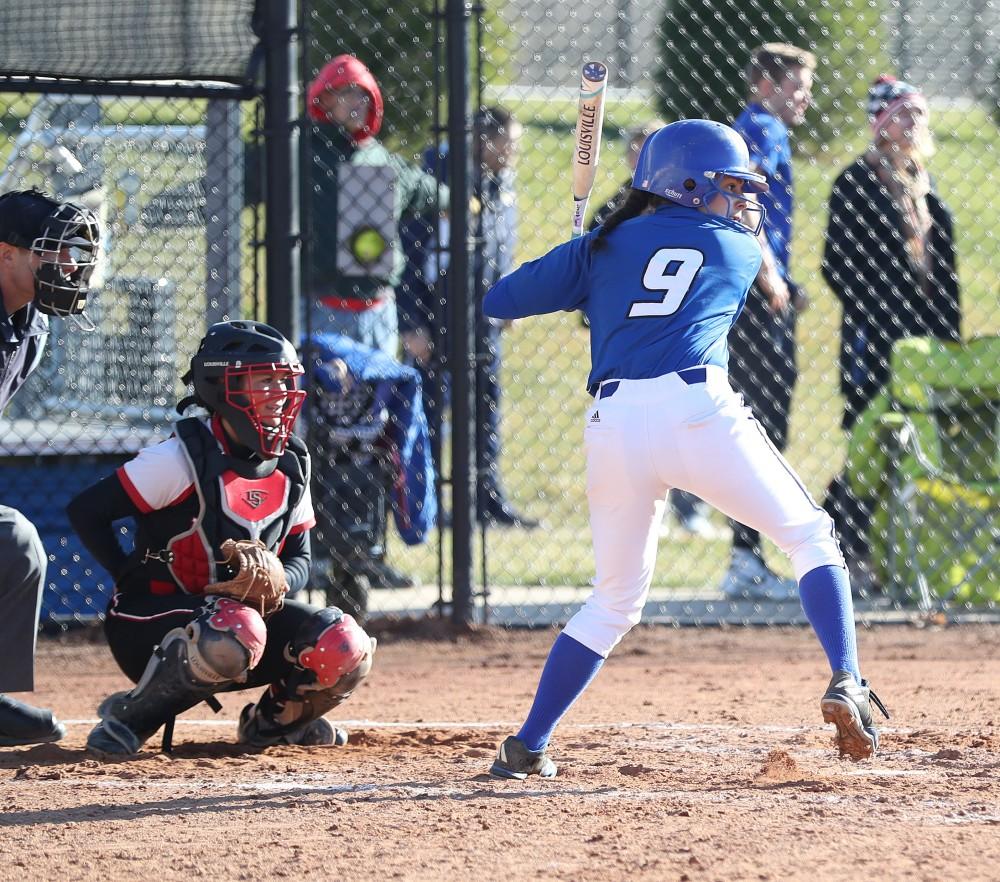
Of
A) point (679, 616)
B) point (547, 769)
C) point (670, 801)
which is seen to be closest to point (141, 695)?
point (547, 769)

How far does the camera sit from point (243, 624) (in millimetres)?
4020

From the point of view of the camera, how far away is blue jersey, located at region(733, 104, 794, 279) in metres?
6.57

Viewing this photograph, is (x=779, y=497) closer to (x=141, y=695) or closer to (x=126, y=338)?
(x=141, y=695)

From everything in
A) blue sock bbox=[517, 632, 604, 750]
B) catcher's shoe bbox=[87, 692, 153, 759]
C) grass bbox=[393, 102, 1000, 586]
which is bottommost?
grass bbox=[393, 102, 1000, 586]

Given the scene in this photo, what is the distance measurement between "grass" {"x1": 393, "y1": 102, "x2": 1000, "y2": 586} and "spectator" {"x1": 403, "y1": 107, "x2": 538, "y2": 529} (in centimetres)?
46

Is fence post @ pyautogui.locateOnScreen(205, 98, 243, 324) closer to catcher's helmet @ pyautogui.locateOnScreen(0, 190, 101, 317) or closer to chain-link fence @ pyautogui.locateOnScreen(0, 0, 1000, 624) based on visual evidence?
chain-link fence @ pyautogui.locateOnScreen(0, 0, 1000, 624)

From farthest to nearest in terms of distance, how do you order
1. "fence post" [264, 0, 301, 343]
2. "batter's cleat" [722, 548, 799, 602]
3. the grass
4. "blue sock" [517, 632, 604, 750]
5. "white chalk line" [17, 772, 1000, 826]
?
the grass < "batter's cleat" [722, 548, 799, 602] < "fence post" [264, 0, 301, 343] < "blue sock" [517, 632, 604, 750] < "white chalk line" [17, 772, 1000, 826]

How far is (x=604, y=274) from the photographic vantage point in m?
3.84

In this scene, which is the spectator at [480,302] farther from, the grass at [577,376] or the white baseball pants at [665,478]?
the white baseball pants at [665,478]

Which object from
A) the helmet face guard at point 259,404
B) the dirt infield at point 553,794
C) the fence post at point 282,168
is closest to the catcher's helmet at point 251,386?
the helmet face guard at point 259,404

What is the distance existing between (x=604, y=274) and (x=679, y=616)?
3.25 metres

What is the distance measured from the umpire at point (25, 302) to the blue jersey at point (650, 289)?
1197 mm

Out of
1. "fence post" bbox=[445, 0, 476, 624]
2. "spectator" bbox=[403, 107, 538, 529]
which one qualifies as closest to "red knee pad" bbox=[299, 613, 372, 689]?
"spectator" bbox=[403, 107, 538, 529]

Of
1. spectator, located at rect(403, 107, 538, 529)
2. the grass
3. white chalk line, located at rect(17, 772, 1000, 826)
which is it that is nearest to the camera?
white chalk line, located at rect(17, 772, 1000, 826)
